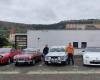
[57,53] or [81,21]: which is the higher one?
[81,21]

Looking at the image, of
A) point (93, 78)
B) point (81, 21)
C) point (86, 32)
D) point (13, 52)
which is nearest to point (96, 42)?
point (86, 32)

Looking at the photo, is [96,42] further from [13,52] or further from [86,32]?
[13,52]

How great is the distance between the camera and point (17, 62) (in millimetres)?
23344

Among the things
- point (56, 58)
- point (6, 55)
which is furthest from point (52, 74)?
point (6, 55)

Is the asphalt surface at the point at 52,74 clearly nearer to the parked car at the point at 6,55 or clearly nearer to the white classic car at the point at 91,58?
the white classic car at the point at 91,58

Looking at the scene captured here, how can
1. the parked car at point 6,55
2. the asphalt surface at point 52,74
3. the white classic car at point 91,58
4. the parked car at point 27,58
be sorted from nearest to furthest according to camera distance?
the asphalt surface at point 52,74
the white classic car at point 91,58
the parked car at point 27,58
the parked car at point 6,55

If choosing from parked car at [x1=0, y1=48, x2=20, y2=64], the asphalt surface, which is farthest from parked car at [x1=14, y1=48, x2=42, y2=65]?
parked car at [x1=0, y1=48, x2=20, y2=64]

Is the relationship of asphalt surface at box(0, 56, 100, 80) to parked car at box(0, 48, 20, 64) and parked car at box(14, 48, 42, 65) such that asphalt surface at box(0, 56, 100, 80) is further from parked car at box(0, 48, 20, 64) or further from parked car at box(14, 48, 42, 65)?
parked car at box(0, 48, 20, 64)

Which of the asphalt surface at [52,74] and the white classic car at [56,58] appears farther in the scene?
the white classic car at [56,58]

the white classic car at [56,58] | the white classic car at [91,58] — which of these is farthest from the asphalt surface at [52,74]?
the white classic car at [56,58]

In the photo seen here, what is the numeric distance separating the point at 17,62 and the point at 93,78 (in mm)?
9119

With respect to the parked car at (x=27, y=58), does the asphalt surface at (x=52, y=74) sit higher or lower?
lower

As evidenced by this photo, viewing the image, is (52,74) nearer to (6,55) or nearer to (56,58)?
(56,58)

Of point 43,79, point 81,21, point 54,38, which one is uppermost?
point 81,21
